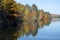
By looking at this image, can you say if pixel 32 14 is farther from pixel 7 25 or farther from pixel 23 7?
pixel 7 25

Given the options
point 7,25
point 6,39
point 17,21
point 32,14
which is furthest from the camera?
point 32,14

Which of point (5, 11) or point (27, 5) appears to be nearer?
point (5, 11)

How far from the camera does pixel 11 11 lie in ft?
81.1

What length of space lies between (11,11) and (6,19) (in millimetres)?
1432

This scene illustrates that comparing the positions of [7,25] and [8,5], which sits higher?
[8,5]

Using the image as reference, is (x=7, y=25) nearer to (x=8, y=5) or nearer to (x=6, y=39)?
(x=8, y=5)

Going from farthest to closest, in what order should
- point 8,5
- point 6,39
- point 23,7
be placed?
point 23,7, point 8,5, point 6,39

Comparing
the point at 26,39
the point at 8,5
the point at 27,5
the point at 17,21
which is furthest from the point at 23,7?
the point at 26,39

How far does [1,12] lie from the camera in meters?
23.3

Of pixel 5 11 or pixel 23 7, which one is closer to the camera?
pixel 5 11

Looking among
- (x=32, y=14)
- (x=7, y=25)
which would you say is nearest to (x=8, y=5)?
(x=7, y=25)

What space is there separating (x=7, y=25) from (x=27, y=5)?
385 inches

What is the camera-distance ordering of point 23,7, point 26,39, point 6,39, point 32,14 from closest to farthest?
point 6,39 < point 26,39 < point 23,7 < point 32,14

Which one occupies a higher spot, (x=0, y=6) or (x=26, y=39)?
(x=0, y=6)
